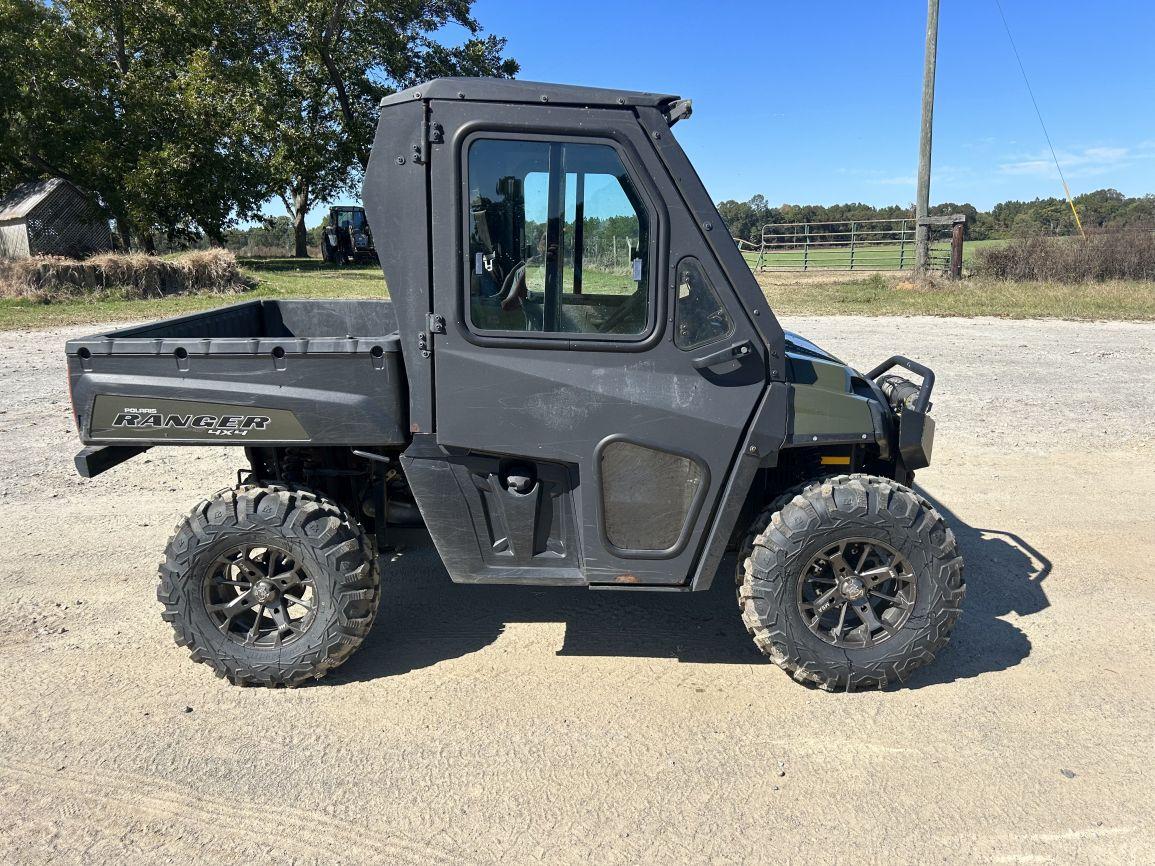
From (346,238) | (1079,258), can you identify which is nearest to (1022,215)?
(1079,258)

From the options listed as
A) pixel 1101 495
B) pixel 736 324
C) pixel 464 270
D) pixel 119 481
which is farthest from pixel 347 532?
pixel 1101 495

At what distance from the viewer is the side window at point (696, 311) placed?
3.25m

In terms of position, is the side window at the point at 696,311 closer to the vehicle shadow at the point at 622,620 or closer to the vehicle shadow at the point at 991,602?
the vehicle shadow at the point at 622,620

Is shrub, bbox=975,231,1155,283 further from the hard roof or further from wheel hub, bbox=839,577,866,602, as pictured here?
the hard roof

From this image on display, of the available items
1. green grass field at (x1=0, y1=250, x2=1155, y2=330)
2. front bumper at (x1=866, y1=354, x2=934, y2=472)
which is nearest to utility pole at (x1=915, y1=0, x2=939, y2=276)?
green grass field at (x1=0, y1=250, x2=1155, y2=330)

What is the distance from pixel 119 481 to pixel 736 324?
5.03m

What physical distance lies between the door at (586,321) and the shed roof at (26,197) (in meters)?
24.1

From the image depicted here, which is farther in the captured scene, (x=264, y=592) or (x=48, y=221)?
(x=48, y=221)

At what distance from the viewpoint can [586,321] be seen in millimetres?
3326

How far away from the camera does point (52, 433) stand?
746 centimetres

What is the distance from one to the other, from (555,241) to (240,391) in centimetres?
140

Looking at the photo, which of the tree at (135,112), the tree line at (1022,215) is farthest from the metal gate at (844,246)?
the tree at (135,112)

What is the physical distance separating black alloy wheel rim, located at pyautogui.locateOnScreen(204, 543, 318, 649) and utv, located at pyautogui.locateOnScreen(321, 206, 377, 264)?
30245 mm

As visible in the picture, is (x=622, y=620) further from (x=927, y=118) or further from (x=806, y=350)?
(x=927, y=118)
